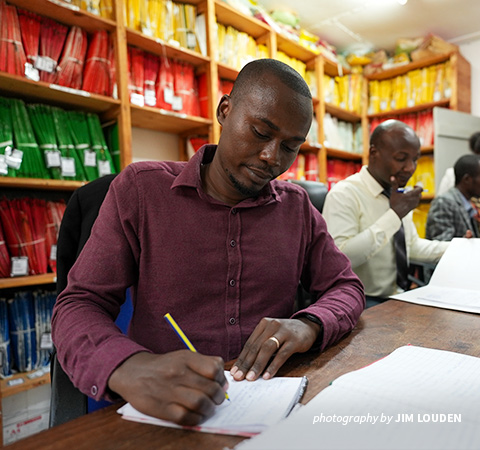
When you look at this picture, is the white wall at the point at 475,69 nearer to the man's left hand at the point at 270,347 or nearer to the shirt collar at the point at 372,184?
the shirt collar at the point at 372,184

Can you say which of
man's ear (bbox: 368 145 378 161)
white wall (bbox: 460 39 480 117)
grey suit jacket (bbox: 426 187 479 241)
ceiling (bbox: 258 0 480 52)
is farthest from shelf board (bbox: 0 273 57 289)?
white wall (bbox: 460 39 480 117)

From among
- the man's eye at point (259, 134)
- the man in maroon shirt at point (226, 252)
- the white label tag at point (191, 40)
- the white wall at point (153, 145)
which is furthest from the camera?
the white wall at point (153, 145)

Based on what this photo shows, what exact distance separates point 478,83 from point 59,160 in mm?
3879

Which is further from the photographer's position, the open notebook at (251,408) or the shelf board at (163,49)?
the shelf board at (163,49)

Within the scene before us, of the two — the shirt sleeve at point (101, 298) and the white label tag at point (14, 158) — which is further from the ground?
the white label tag at point (14, 158)

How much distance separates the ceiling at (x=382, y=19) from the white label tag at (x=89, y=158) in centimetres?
208

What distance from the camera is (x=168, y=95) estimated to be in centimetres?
229

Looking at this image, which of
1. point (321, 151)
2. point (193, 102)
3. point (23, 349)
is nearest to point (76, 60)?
point (193, 102)

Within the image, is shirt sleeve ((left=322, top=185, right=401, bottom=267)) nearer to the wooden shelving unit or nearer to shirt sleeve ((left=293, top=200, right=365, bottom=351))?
shirt sleeve ((left=293, top=200, right=365, bottom=351))

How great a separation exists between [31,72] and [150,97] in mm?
647

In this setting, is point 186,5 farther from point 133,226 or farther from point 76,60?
point 133,226

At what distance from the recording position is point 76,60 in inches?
74.2

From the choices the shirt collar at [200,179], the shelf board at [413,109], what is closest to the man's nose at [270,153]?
the shirt collar at [200,179]

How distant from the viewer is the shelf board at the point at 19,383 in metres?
1.64
